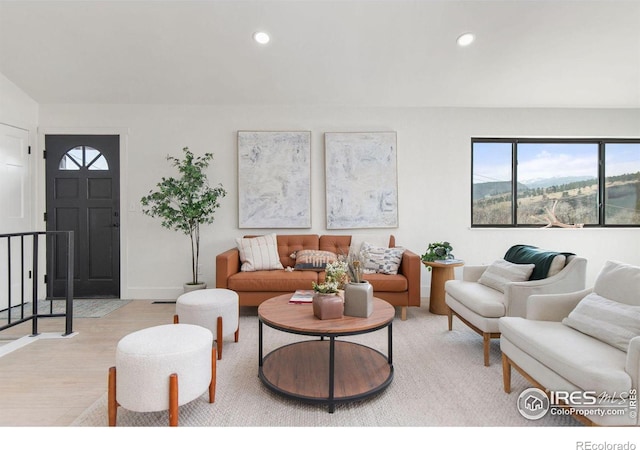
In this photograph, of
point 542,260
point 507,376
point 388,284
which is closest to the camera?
point 507,376

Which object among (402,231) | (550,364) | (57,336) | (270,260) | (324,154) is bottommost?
(57,336)

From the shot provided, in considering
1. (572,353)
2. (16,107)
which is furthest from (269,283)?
(16,107)

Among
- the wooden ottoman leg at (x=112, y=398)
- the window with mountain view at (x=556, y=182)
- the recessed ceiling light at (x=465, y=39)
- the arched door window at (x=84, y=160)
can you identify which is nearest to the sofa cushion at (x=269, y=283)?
the wooden ottoman leg at (x=112, y=398)

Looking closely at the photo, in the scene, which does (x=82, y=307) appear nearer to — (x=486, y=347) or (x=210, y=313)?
(x=210, y=313)

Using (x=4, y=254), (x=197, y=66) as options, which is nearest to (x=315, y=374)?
(x=197, y=66)

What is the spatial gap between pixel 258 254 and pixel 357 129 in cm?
210

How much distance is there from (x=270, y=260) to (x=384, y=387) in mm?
2173

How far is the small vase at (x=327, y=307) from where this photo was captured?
7.21 feet

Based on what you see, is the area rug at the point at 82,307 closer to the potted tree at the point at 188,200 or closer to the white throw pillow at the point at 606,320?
the potted tree at the point at 188,200

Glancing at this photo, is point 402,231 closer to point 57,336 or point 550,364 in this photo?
point 550,364

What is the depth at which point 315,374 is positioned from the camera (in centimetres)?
226

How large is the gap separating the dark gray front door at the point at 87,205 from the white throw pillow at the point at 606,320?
4865 millimetres

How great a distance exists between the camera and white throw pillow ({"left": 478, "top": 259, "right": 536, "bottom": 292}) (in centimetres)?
283

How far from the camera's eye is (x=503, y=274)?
2.97 m
